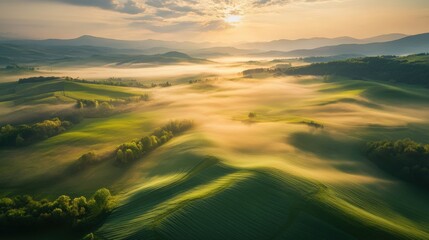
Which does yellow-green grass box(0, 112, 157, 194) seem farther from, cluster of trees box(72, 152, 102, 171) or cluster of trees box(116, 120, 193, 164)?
cluster of trees box(116, 120, 193, 164)

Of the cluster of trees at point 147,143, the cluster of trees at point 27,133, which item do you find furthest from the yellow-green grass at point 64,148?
the cluster of trees at point 147,143

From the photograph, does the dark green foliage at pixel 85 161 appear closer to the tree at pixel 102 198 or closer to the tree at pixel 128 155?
the tree at pixel 128 155

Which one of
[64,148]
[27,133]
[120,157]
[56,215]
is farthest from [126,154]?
[27,133]

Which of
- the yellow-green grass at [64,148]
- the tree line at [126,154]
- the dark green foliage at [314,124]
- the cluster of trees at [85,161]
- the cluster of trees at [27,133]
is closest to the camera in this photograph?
the yellow-green grass at [64,148]

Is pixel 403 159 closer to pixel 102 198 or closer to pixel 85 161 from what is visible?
pixel 102 198

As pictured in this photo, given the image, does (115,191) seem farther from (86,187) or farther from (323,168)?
(323,168)

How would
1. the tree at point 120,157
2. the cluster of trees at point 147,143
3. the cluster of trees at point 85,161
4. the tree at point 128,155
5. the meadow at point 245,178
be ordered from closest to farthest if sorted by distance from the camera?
the meadow at point 245,178
the cluster of trees at point 85,161
the tree at point 120,157
the tree at point 128,155
the cluster of trees at point 147,143
